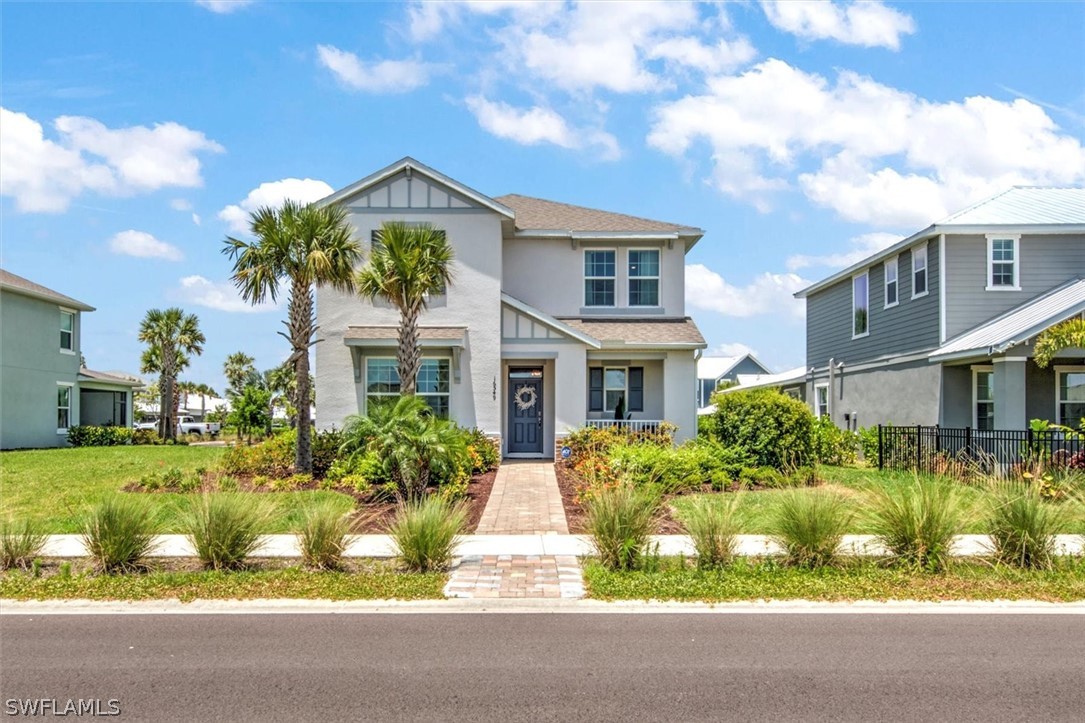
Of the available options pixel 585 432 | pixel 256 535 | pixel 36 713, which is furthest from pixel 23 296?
pixel 36 713

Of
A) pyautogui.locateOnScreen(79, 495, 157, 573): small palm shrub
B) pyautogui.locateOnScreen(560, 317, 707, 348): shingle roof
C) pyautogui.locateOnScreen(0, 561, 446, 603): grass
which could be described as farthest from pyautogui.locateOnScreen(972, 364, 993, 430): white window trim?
pyautogui.locateOnScreen(79, 495, 157, 573): small palm shrub

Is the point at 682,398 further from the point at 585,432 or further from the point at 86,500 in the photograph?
the point at 86,500

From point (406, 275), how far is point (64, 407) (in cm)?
2429

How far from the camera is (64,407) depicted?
34312 mm

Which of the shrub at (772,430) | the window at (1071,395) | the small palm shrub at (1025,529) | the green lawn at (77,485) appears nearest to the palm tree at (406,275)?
the green lawn at (77,485)

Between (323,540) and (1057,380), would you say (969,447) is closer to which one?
(1057,380)

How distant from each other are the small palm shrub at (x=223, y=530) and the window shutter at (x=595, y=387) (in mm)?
14430

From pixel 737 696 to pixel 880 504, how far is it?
4.98m

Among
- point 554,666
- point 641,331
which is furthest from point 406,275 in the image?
point 554,666

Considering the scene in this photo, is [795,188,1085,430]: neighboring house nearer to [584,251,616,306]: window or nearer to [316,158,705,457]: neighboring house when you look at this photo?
[316,158,705,457]: neighboring house

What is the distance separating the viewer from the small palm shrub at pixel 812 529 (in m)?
9.55

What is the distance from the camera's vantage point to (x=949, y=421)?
21.3m

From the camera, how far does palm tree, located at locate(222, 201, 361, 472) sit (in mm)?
17188

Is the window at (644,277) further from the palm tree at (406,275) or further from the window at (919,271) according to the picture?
the window at (919,271)
